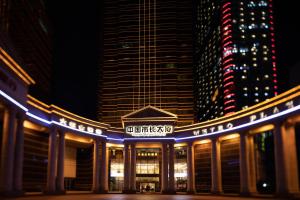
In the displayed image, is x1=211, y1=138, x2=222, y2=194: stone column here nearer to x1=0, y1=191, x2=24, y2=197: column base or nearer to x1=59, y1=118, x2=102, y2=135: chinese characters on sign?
x1=59, y1=118, x2=102, y2=135: chinese characters on sign

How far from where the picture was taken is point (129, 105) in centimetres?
13862

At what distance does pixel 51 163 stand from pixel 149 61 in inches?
3520

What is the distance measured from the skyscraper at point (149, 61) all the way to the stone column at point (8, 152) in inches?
3816

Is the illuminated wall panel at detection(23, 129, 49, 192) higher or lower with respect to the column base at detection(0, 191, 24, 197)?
higher

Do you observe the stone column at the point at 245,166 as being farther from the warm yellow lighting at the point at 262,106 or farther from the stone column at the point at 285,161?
the stone column at the point at 285,161

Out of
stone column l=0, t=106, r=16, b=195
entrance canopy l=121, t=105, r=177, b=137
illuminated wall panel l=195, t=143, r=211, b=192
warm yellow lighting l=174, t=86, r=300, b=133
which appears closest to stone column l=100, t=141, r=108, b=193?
entrance canopy l=121, t=105, r=177, b=137

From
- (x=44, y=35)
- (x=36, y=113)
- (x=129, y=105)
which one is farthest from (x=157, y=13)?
(x=36, y=113)

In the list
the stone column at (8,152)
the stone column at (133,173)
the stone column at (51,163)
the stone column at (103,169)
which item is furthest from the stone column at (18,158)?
the stone column at (133,173)

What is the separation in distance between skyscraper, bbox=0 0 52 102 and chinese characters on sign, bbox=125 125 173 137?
7111 centimetres

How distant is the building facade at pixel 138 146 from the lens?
4059 cm

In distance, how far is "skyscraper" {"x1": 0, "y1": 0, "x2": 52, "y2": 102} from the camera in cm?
14462

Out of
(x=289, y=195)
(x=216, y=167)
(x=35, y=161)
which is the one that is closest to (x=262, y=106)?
(x=289, y=195)

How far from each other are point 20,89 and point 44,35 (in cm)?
14180

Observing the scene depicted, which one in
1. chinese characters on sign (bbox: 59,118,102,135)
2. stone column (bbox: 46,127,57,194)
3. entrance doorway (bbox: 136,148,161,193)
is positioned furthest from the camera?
entrance doorway (bbox: 136,148,161,193)
